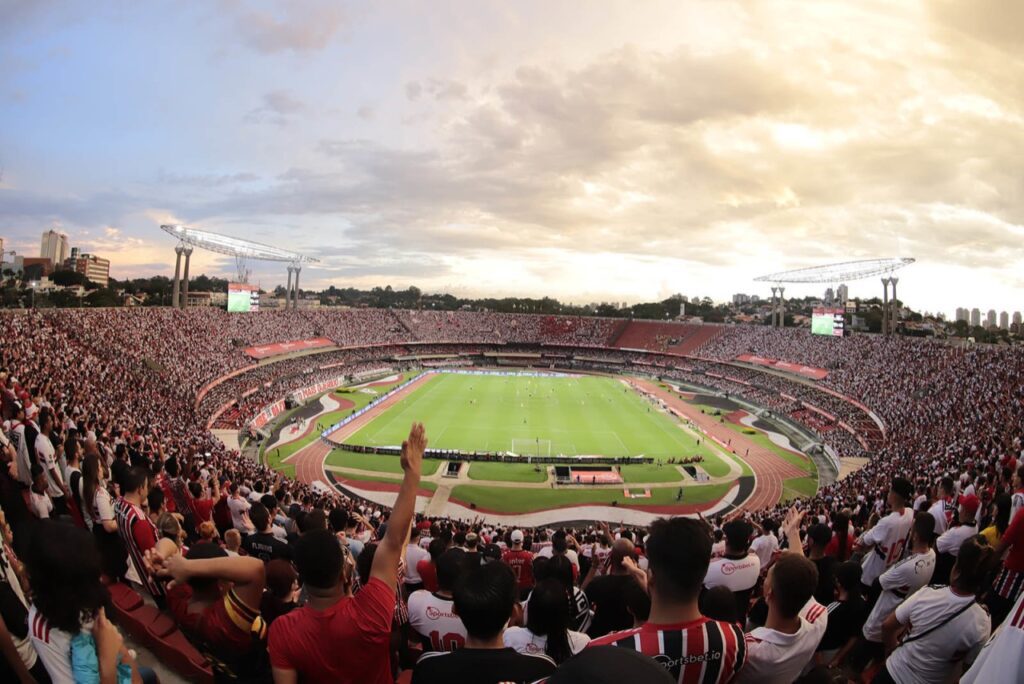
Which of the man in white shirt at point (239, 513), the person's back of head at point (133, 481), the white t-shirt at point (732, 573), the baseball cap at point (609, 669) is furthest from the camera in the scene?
the man in white shirt at point (239, 513)

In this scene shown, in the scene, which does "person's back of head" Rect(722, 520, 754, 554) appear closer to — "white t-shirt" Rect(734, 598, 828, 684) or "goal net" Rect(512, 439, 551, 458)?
"white t-shirt" Rect(734, 598, 828, 684)

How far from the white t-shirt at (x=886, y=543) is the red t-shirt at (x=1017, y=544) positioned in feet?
4.50

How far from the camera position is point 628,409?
5334 cm

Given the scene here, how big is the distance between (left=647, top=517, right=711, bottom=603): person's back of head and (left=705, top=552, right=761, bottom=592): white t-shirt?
108 inches

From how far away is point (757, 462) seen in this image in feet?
124

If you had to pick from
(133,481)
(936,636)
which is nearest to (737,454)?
(936,636)

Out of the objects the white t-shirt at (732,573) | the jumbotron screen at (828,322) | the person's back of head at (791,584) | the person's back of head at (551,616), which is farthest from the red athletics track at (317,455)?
the jumbotron screen at (828,322)

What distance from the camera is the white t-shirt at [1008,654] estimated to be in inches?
87.5

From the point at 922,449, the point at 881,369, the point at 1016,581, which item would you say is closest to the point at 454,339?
the point at 881,369

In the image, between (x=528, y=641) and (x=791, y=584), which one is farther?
(x=528, y=641)

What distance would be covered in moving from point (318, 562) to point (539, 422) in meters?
44.7

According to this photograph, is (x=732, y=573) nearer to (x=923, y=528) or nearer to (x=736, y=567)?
(x=736, y=567)

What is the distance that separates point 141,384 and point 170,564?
35783 millimetres

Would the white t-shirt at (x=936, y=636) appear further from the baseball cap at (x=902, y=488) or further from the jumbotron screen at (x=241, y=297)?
the jumbotron screen at (x=241, y=297)
